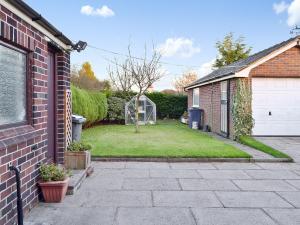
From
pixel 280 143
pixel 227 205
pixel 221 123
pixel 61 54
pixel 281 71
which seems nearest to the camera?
pixel 227 205

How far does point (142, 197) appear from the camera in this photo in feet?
19.8

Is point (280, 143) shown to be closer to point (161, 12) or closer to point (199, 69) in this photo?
point (161, 12)

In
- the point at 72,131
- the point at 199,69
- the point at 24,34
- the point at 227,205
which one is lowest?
the point at 227,205

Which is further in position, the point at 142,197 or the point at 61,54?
the point at 61,54

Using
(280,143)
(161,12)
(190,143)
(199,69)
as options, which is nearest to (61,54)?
(190,143)

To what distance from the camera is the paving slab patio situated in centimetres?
494

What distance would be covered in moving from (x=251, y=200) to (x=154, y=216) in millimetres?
1833

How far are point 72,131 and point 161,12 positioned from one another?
1282 centimetres

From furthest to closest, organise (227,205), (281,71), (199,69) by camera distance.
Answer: (199,69)
(281,71)
(227,205)

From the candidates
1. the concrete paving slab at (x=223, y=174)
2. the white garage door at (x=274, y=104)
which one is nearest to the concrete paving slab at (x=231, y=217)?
the concrete paving slab at (x=223, y=174)

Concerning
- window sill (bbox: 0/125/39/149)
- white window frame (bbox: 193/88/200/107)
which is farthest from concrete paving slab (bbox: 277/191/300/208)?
white window frame (bbox: 193/88/200/107)

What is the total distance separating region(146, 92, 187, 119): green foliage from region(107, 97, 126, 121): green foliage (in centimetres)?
358

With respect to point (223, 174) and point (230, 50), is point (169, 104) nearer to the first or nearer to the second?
point (230, 50)

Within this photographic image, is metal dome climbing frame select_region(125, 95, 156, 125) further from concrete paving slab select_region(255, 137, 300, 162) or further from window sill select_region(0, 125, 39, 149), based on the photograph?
window sill select_region(0, 125, 39, 149)
